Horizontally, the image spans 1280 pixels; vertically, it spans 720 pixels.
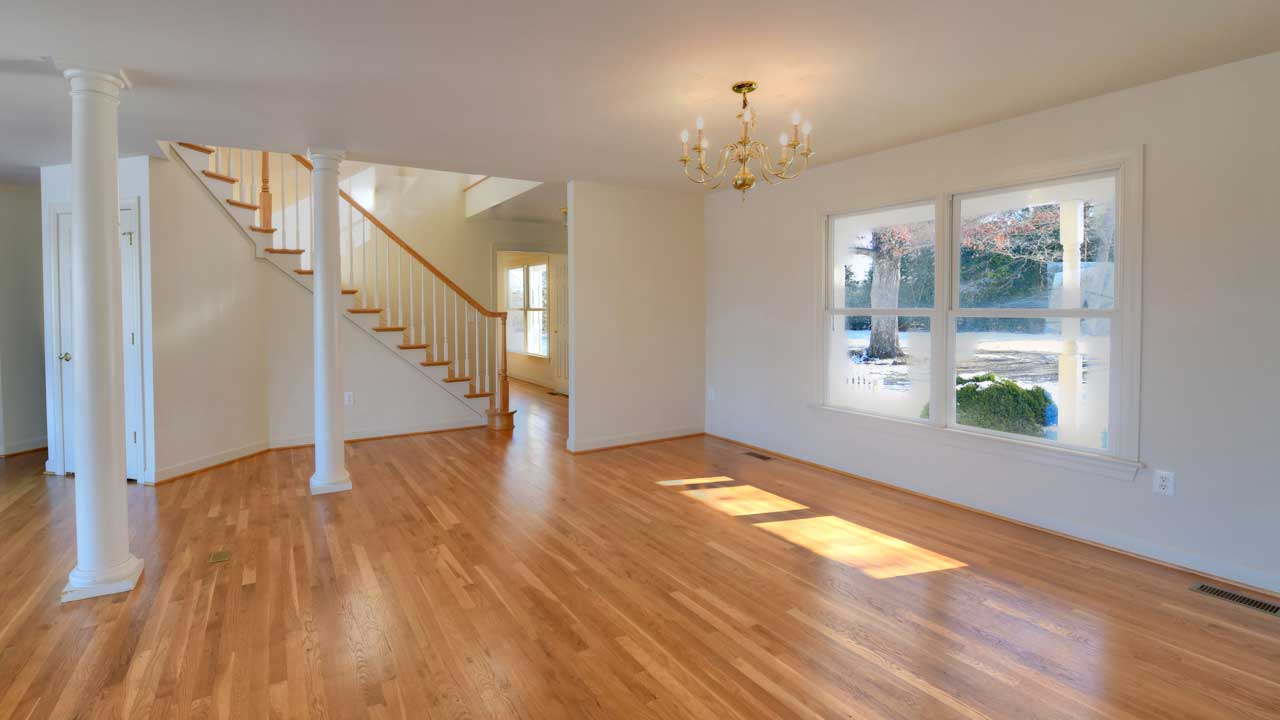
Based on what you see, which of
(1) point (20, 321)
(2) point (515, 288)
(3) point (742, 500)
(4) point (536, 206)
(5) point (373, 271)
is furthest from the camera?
(2) point (515, 288)

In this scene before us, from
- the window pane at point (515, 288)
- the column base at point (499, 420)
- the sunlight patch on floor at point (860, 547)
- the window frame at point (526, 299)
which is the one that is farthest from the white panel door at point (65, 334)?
the window pane at point (515, 288)

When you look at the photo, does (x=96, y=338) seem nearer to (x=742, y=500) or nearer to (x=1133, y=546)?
(x=742, y=500)

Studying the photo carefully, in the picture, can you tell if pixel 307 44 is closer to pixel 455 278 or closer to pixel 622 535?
pixel 622 535

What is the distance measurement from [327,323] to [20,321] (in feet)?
11.5

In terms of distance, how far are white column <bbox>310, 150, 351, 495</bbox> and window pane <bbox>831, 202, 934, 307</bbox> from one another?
12.6 feet

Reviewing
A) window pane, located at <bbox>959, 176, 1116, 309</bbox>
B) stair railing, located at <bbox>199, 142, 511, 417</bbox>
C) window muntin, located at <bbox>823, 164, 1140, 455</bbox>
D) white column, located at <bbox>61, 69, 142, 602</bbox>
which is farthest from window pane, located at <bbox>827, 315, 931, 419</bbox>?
white column, located at <bbox>61, 69, 142, 602</bbox>

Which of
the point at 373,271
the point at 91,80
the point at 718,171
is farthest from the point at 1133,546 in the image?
the point at 373,271

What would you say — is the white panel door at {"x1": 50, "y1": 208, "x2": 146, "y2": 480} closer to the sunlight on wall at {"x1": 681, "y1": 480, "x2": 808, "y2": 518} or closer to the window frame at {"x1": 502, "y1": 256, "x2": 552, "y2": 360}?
the sunlight on wall at {"x1": 681, "y1": 480, "x2": 808, "y2": 518}

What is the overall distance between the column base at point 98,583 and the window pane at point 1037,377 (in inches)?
190

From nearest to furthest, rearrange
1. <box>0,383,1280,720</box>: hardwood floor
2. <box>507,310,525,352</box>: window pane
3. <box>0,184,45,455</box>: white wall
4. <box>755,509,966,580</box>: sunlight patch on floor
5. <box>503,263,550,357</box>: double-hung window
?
<box>0,383,1280,720</box>: hardwood floor < <box>755,509,966,580</box>: sunlight patch on floor < <box>0,184,45,455</box>: white wall < <box>503,263,550,357</box>: double-hung window < <box>507,310,525,352</box>: window pane

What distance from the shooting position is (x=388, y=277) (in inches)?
268

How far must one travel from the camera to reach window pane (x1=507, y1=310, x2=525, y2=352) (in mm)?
11406

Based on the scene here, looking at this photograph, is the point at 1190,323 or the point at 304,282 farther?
the point at 304,282

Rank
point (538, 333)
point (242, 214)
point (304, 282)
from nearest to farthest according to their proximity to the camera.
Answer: point (242, 214) < point (304, 282) < point (538, 333)
